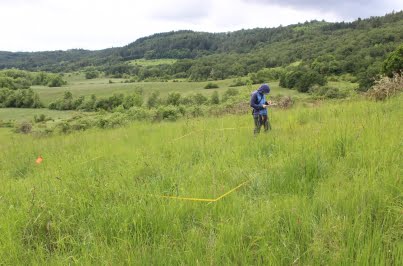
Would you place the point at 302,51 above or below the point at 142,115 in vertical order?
above

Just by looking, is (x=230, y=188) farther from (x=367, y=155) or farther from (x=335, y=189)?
(x=367, y=155)

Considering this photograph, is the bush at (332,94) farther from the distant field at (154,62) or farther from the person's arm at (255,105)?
the distant field at (154,62)

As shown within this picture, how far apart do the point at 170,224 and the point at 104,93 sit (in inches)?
4377

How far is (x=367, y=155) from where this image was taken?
3691 millimetres

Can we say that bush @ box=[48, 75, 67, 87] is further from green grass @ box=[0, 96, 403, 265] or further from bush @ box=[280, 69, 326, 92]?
green grass @ box=[0, 96, 403, 265]

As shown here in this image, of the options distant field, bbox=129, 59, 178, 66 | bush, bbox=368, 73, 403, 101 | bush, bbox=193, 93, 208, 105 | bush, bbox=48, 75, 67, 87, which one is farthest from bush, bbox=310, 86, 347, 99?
distant field, bbox=129, 59, 178, 66

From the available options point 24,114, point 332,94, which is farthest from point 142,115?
point 24,114

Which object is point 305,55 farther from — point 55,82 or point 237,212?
point 237,212

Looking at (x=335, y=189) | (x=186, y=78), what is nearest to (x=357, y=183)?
(x=335, y=189)

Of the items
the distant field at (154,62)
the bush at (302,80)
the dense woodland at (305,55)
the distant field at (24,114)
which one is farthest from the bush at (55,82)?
the bush at (302,80)

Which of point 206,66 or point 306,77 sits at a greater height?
point 206,66

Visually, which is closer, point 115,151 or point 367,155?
point 367,155

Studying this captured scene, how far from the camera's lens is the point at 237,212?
281 centimetres

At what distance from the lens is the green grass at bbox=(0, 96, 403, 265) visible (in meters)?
2.22
